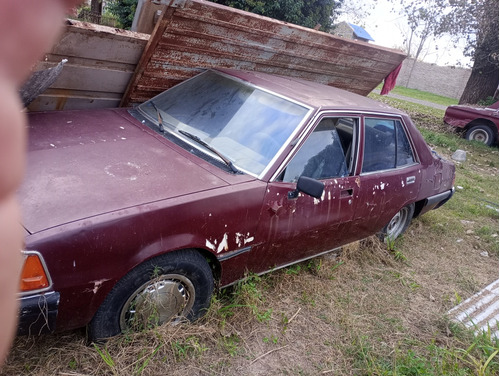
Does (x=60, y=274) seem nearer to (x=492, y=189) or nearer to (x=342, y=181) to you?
(x=342, y=181)

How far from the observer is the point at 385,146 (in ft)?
12.3

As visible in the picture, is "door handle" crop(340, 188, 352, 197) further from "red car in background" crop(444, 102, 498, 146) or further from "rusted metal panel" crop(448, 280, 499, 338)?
"red car in background" crop(444, 102, 498, 146)

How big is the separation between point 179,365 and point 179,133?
1587 mm

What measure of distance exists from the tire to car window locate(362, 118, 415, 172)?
1.66 m

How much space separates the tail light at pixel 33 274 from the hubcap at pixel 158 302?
500 mm

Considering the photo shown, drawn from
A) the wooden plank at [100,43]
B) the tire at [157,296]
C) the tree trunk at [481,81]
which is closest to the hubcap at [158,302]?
the tire at [157,296]

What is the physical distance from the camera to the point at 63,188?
2143mm

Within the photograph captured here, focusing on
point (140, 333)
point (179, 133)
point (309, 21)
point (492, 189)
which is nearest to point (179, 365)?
point (140, 333)

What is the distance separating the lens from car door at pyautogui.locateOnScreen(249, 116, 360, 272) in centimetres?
282

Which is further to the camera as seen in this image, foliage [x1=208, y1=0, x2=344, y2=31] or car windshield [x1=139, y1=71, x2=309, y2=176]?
foliage [x1=208, y1=0, x2=344, y2=31]

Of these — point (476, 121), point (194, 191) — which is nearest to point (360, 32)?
point (476, 121)

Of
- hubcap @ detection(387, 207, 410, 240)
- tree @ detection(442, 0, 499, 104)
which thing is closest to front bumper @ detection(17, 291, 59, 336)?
hubcap @ detection(387, 207, 410, 240)

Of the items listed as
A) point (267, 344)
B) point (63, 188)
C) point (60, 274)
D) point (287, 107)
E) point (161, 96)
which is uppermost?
point (287, 107)

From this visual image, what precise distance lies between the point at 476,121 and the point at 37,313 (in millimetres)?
12054
